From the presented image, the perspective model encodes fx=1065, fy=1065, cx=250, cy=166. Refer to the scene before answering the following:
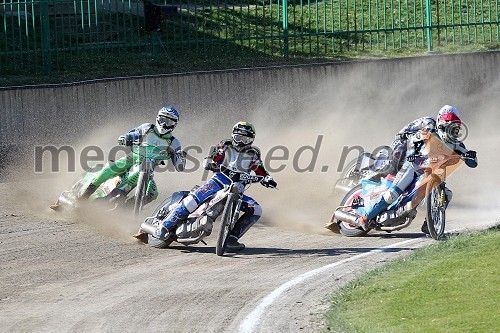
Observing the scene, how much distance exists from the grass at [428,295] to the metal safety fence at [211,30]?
10.9 m

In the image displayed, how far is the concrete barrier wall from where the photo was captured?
2114 centimetres

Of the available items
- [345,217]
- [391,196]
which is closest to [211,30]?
[345,217]

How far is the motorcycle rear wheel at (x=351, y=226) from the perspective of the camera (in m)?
16.4

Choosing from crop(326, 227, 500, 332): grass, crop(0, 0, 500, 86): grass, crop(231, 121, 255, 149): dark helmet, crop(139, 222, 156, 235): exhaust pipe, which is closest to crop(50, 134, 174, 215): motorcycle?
crop(139, 222, 156, 235): exhaust pipe

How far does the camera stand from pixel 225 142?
50.0 ft

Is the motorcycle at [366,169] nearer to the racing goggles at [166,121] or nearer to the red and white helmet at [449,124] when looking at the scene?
the red and white helmet at [449,124]

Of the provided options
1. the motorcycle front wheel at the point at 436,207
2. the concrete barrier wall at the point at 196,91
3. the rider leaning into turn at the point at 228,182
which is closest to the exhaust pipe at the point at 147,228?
the rider leaning into turn at the point at 228,182

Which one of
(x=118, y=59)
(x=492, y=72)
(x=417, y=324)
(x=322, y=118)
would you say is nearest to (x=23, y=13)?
(x=118, y=59)

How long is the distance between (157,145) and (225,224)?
3.08 meters

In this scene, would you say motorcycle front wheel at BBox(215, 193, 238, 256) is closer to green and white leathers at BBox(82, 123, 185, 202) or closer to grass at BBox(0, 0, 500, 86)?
green and white leathers at BBox(82, 123, 185, 202)

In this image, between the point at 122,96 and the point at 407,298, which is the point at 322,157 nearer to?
the point at 122,96

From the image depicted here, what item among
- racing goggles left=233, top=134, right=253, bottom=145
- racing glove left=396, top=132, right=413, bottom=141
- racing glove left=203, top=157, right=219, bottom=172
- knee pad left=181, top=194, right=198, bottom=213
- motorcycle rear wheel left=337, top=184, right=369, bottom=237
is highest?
racing goggles left=233, top=134, right=253, bottom=145

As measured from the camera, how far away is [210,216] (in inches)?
587

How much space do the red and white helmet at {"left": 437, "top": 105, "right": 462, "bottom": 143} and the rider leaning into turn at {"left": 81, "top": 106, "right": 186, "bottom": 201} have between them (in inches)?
162
